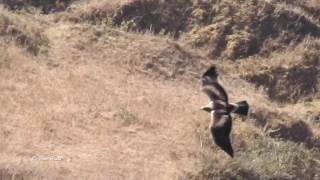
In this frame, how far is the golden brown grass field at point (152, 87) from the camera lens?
11.2m

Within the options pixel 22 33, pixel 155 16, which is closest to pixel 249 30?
pixel 155 16

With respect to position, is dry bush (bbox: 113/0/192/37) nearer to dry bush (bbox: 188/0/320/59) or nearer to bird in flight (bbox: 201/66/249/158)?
dry bush (bbox: 188/0/320/59)

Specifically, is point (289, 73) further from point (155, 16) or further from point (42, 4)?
point (42, 4)

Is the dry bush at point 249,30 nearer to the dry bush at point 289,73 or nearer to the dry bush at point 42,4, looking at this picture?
the dry bush at point 289,73

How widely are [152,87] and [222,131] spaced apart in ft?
19.9

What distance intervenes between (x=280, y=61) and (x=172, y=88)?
3.60m

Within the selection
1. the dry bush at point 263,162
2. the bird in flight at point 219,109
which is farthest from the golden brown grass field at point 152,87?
the bird in flight at point 219,109

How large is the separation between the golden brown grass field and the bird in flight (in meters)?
2.49

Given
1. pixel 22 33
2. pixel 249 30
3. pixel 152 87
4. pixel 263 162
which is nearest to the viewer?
pixel 263 162

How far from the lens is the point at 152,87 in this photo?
14273 mm

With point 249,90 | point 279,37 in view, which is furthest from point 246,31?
point 249,90

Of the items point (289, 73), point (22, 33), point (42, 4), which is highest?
point (42, 4)

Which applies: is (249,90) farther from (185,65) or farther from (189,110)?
(189,110)

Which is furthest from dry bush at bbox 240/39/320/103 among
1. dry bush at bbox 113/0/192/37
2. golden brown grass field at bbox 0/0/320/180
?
dry bush at bbox 113/0/192/37
